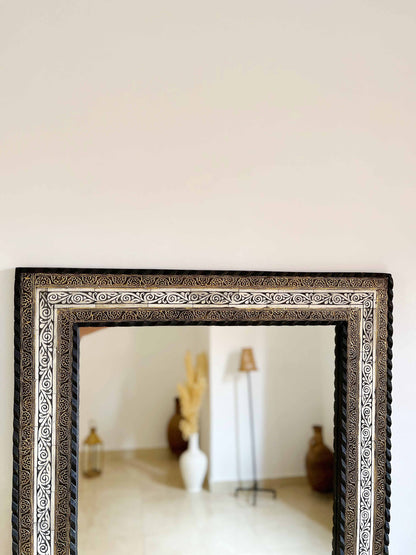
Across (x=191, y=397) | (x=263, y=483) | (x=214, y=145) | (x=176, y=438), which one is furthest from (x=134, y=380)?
(x=214, y=145)

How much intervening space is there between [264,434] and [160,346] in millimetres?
1265

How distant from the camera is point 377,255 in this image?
181 centimetres

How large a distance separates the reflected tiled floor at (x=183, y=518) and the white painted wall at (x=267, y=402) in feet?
0.75

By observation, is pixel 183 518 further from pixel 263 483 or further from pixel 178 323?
pixel 178 323

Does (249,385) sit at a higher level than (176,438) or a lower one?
higher

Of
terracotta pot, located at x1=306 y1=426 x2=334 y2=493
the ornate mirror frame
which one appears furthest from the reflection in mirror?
the ornate mirror frame

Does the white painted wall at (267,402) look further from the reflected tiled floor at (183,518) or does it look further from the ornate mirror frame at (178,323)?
the ornate mirror frame at (178,323)

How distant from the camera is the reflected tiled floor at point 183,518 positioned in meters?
2.39

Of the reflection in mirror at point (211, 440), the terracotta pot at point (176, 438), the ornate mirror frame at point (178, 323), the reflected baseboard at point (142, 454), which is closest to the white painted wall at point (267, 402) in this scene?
the reflection in mirror at point (211, 440)

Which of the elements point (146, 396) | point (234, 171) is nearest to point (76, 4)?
point (234, 171)

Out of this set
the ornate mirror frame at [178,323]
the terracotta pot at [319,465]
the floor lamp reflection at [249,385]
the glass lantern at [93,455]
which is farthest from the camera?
the glass lantern at [93,455]

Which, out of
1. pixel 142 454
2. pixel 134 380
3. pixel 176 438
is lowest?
pixel 142 454

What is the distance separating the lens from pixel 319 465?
3.45 m

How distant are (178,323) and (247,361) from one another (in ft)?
7.55
